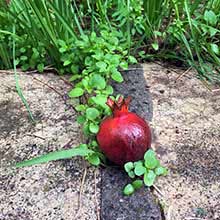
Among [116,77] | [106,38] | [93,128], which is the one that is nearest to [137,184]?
[93,128]

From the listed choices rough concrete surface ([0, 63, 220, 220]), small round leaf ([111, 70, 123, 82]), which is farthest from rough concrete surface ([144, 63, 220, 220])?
small round leaf ([111, 70, 123, 82])

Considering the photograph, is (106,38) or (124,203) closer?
(124,203)

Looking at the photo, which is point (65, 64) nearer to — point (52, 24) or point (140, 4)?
point (52, 24)

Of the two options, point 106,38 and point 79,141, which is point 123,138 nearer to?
point 79,141

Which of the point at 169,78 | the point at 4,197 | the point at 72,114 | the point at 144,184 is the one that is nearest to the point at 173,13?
the point at 169,78

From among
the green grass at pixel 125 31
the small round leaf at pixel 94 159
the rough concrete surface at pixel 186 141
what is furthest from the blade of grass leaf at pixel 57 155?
the green grass at pixel 125 31

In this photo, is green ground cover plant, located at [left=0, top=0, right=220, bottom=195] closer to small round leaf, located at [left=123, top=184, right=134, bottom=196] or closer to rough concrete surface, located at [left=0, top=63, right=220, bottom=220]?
rough concrete surface, located at [left=0, top=63, right=220, bottom=220]
